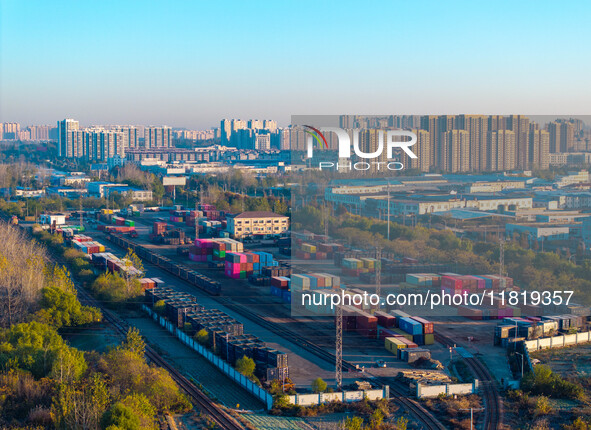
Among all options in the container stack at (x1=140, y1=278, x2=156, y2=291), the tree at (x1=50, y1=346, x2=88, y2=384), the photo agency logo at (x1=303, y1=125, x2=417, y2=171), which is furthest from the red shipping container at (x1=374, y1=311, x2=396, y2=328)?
the tree at (x1=50, y1=346, x2=88, y2=384)

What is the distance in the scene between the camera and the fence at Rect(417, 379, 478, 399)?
482cm

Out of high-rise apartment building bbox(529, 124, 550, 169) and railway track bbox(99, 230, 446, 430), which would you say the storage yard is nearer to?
railway track bbox(99, 230, 446, 430)

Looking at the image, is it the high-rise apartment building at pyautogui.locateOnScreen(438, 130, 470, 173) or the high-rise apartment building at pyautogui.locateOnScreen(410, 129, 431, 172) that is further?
the high-rise apartment building at pyautogui.locateOnScreen(438, 130, 470, 173)

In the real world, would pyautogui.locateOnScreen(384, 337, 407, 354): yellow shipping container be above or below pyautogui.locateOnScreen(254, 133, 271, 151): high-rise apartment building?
below

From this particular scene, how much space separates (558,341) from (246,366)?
294cm

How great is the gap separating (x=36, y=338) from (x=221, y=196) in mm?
13172

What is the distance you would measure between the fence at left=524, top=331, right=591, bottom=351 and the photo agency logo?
2.68 meters

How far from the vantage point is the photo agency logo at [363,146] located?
766 cm

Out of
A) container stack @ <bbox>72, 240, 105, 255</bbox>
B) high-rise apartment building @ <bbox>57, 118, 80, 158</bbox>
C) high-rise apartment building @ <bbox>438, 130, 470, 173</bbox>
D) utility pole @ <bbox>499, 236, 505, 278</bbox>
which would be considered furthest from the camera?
high-rise apartment building @ <bbox>57, 118, 80, 158</bbox>

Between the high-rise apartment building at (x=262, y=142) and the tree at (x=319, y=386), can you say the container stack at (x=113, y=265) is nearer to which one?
the tree at (x=319, y=386)

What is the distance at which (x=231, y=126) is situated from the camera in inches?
1809

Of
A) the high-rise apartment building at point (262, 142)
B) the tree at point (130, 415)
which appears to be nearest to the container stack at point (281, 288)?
the tree at point (130, 415)

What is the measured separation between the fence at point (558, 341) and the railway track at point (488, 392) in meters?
0.60

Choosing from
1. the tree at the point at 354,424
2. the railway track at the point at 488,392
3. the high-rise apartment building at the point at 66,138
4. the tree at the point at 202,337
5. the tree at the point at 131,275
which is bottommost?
the railway track at the point at 488,392
